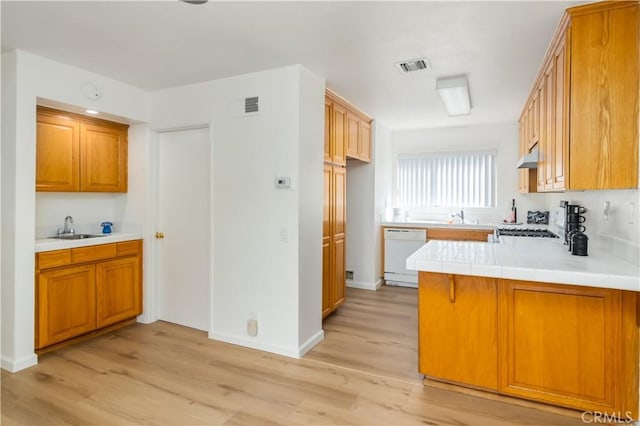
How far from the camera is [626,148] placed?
6.81 ft

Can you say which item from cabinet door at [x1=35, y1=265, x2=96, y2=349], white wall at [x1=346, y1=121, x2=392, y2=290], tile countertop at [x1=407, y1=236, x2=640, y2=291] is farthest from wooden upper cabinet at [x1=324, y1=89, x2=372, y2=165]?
cabinet door at [x1=35, y1=265, x2=96, y2=349]

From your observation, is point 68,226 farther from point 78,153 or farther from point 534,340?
point 534,340

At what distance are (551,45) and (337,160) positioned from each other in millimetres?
2174

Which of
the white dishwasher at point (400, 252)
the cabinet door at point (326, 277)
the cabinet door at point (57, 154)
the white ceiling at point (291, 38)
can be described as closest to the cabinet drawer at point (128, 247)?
the cabinet door at point (57, 154)

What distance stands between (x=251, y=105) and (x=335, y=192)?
1357 mm

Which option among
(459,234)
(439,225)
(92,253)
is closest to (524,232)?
(459,234)

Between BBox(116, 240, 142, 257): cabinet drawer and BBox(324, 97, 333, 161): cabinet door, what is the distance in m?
2.21

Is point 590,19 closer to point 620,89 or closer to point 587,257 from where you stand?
point 620,89

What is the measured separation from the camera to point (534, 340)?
2.28 m

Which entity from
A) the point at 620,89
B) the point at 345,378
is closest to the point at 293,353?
the point at 345,378

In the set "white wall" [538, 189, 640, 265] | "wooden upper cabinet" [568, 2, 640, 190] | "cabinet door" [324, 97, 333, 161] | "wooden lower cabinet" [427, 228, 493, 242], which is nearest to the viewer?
"wooden upper cabinet" [568, 2, 640, 190]

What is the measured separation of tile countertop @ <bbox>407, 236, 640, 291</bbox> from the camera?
1.88m

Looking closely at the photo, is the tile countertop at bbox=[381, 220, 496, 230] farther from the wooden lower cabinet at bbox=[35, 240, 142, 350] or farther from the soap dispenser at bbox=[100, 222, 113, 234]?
the soap dispenser at bbox=[100, 222, 113, 234]

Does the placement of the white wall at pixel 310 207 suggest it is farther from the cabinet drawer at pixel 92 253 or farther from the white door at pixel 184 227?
the cabinet drawer at pixel 92 253
